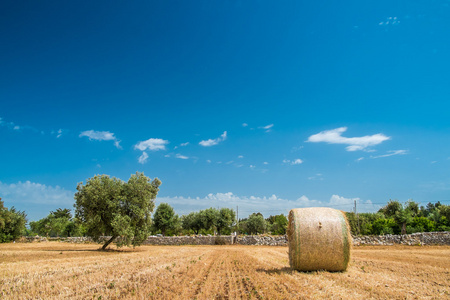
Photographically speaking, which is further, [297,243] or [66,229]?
[66,229]

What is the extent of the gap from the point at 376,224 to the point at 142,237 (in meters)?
55.1

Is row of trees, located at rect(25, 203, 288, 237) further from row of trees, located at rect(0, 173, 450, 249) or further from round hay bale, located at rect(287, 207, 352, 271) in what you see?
round hay bale, located at rect(287, 207, 352, 271)

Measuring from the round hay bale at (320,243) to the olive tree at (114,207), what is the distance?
20.4 metres

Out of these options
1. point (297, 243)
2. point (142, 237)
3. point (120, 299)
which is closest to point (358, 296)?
point (297, 243)

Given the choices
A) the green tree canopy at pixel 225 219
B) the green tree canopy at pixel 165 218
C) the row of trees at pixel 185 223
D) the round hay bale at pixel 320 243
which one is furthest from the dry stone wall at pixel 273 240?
the round hay bale at pixel 320 243

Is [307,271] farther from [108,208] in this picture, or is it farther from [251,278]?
[108,208]

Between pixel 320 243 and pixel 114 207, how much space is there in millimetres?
23117

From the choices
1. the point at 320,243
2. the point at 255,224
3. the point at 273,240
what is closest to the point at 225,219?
the point at 255,224

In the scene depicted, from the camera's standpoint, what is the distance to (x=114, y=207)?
2944 cm

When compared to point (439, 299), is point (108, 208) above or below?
above

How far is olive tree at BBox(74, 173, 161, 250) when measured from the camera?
2906 cm

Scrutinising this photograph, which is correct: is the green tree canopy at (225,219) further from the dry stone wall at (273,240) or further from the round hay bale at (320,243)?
the round hay bale at (320,243)

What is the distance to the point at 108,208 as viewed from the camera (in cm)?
2952

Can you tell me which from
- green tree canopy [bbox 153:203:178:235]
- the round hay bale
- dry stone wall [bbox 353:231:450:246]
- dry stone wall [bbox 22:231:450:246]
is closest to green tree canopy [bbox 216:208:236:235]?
green tree canopy [bbox 153:203:178:235]
